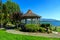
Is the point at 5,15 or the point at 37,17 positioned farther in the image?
the point at 5,15

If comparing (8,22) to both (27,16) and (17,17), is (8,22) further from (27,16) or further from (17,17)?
(27,16)

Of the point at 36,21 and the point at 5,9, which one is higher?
the point at 5,9

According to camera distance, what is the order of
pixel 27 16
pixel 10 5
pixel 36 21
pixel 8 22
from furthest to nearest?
pixel 10 5
pixel 8 22
pixel 36 21
pixel 27 16

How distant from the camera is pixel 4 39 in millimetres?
13773

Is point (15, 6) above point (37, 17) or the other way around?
above

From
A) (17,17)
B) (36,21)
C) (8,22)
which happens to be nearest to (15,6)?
(8,22)

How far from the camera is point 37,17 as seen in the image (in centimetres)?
2984

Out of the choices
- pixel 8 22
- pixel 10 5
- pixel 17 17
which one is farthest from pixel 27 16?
pixel 10 5

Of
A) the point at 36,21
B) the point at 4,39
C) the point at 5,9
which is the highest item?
the point at 5,9

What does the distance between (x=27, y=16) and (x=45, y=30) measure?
7035mm

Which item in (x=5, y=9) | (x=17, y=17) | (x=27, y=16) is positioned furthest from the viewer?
(x=5, y=9)

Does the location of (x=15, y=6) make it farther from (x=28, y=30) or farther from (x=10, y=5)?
(x=28, y=30)

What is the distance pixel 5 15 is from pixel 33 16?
1677 centimetres

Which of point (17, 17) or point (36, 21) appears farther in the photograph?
point (17, 17)
